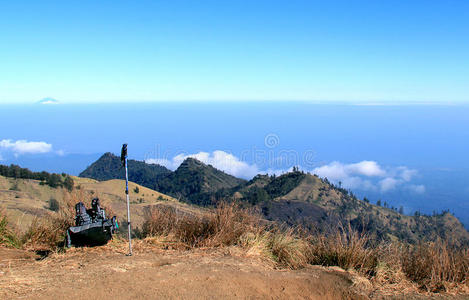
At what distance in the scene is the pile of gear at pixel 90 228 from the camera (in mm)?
6652

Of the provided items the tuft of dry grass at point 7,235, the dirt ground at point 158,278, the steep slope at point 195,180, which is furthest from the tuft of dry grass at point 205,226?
the steep slope at point 195,180

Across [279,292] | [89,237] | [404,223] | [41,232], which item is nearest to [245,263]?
[279,292]

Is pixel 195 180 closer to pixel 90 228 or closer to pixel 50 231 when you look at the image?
pixel 50 231

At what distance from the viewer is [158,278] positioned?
207 inches

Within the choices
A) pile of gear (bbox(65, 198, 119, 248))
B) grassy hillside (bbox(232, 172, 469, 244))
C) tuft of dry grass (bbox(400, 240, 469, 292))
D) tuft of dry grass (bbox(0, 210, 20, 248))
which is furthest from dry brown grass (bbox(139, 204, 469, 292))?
grassy hillside (bbox(232, 172, 469, 244))

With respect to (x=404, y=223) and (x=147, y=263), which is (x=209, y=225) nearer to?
(x=147, y=263)

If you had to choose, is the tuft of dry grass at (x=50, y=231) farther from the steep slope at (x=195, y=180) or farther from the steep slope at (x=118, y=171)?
the steep slope at (x=118, y=171)

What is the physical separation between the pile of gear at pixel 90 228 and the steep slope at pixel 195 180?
6159 centimetres

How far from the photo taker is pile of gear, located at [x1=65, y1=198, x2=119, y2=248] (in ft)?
21.8

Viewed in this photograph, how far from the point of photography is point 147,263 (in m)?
6.15

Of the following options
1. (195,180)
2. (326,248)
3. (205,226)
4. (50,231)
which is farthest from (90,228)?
(195,180)

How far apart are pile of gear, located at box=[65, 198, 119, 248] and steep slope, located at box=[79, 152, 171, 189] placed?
264ft

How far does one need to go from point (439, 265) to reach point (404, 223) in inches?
2297

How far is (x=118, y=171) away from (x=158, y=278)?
291 feet
